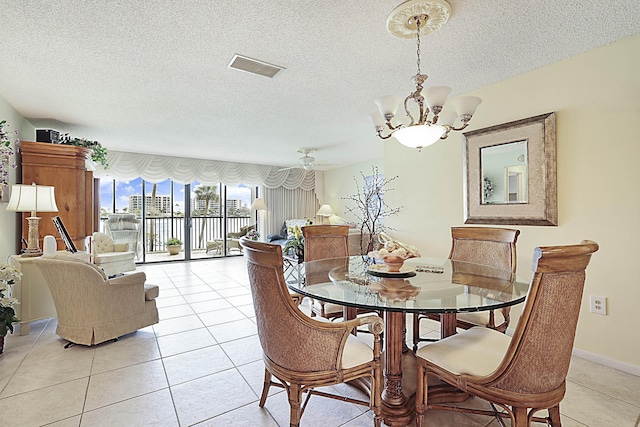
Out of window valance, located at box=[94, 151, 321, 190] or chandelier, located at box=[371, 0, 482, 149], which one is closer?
chandelier, located at box=[371, 0, 482, 149]

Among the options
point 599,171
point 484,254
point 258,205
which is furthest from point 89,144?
point 599,171

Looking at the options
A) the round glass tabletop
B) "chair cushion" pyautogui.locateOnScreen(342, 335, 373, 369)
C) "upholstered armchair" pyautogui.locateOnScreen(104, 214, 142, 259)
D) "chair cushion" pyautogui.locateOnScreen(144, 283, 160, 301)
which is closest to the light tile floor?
"chair cushion" pyautogui.locateOnScreen(144, 283, 160, 301)

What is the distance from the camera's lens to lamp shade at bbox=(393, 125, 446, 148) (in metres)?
1.99

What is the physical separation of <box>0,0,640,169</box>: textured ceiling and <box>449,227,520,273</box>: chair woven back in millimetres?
1392

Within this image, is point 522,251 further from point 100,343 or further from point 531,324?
point 100,343

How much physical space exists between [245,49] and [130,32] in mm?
749

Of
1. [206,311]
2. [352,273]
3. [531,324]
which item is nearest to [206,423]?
[352,273]

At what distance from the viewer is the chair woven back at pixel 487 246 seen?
2293mm

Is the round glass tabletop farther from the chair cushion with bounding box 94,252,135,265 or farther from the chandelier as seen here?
the chair cushion with bounding box 94,252,135,265

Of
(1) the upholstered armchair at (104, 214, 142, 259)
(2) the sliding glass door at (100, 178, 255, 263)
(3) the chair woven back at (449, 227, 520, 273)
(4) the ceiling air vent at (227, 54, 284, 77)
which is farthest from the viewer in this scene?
(2) the sliding glass door at (100, 178, 255, 263)

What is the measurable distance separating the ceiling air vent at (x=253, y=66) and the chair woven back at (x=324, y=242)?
1.39 metres

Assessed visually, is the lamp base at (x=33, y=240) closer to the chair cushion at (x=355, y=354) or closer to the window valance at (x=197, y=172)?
the window valance at (x=197, y=172)

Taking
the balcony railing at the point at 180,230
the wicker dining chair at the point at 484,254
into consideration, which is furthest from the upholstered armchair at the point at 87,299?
the balcony railing at the point at 180,230

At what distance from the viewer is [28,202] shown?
292 centimetres
